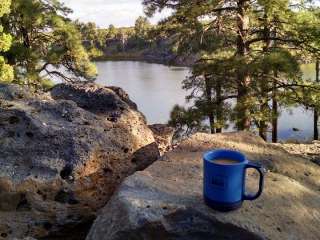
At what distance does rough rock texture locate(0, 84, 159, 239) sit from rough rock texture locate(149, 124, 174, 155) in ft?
4.64

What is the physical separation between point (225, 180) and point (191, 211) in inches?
14.6

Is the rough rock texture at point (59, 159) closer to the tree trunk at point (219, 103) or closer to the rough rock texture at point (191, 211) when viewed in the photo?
the rough rock texture at point (191, 211)

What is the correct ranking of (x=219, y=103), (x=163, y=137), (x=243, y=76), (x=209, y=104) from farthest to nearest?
(x=219, y=103), (x=209, y=104), (x=243, y=76), (x=163, y=137)

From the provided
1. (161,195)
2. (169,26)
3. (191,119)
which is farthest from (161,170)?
(169,26)

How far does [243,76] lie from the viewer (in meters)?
10.9

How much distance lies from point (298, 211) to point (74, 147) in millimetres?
2214

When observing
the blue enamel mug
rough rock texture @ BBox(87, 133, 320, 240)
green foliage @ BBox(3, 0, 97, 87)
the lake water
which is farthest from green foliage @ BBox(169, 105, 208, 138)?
the blue enamel mug

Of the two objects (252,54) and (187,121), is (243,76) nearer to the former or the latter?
(252,54)

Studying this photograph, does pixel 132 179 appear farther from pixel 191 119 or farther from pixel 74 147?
pixel 191 119

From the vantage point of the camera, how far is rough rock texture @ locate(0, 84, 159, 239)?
12.6ft

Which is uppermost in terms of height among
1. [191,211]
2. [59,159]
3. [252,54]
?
[252,54]

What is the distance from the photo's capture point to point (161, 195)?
3.26 metres

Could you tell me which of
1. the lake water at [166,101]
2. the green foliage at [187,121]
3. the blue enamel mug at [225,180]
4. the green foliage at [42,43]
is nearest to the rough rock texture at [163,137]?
the blue enamel mug at [225,180]

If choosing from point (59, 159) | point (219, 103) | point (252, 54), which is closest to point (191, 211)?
point (59, 159)
